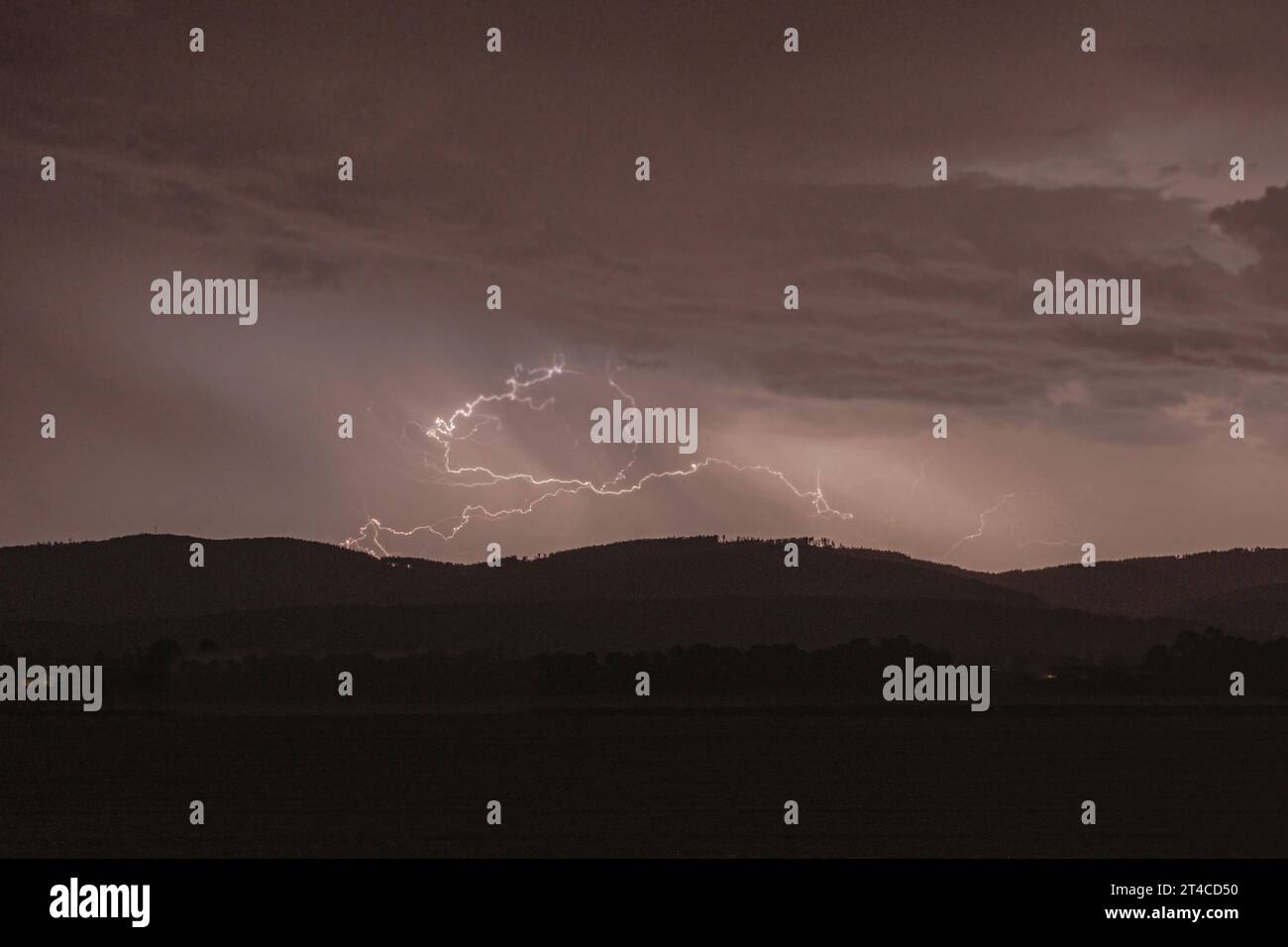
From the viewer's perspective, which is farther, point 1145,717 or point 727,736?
point 1145,717
